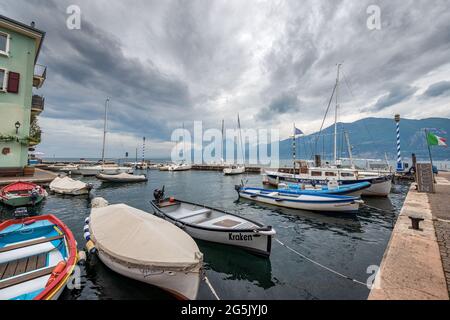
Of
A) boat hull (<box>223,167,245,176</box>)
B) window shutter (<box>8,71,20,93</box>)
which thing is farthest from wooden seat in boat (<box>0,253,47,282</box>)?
boat hull (<box>223,167,245,176</box>)

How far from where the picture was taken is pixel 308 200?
1725 cm

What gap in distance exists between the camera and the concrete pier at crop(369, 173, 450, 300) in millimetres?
4672

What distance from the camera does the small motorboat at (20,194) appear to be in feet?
50.4

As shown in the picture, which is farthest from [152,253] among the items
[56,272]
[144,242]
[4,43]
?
[4,43]

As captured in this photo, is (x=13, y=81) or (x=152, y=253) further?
(x=13, y=81)

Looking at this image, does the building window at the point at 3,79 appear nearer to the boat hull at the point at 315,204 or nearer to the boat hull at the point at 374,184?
the boat hull at the point at 315,204

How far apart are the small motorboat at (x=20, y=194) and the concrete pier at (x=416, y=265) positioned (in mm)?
24086

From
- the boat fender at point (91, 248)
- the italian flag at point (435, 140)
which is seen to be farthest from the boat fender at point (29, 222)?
the italian flag at point (435, 140)

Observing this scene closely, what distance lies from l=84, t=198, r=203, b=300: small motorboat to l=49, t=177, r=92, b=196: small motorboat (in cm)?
2015

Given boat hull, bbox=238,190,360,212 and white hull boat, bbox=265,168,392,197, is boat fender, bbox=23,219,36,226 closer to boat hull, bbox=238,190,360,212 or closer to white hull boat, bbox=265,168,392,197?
boat hull, bbox=238,190,360,212

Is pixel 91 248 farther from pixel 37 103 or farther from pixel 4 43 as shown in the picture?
pixel 4 43

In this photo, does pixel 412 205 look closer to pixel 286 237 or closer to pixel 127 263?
pixel 286 237

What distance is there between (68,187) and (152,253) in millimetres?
24369

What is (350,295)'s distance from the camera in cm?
645
